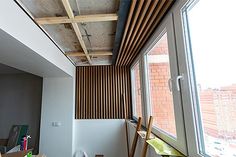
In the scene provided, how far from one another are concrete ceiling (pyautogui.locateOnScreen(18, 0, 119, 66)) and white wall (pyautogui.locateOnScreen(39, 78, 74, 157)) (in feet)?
2.96

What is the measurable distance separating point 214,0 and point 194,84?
2.11 ft

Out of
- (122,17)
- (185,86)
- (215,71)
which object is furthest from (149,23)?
(215,71)

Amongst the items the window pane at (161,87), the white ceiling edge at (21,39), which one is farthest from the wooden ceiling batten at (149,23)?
the white ceiling edge at (21,39)

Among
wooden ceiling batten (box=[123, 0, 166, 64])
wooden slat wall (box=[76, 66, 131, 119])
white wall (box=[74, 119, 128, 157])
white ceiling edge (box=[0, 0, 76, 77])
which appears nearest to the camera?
white ceiling edge (box=[0, 0, 76, 77])

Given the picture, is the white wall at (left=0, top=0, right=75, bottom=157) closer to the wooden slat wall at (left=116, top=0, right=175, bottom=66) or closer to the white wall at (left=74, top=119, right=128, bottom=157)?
the white wall at (left=74, top=119, right=128, bottom=157)

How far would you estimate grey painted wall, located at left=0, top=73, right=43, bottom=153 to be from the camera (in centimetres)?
442

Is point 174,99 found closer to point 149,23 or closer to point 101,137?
point 149,23

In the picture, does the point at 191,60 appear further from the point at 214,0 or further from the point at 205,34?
the point at 214,0

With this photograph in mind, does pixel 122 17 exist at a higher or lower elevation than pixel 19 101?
higher

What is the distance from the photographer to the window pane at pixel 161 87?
1.89m

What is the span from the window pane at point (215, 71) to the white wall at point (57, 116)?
3.18m

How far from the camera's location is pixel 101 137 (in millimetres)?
3877

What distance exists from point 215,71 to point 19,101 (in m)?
5.09

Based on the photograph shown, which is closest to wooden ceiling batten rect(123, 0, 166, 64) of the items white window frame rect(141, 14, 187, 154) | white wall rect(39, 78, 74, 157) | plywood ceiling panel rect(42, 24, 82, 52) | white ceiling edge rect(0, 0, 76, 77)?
white window frame rect(141, 14, 187, 154)
